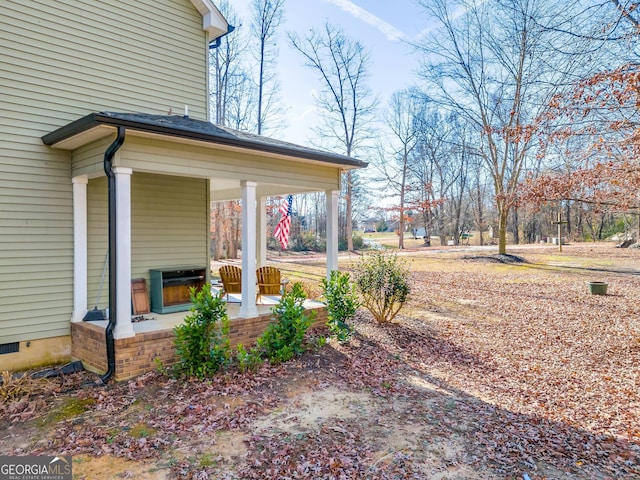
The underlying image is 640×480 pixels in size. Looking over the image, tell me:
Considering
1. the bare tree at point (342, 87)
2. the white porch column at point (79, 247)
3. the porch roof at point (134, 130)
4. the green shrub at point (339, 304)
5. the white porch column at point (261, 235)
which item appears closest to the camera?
the porch roof at point (134, 130)

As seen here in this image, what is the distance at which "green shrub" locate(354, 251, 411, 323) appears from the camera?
7.77 m

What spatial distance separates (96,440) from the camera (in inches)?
148

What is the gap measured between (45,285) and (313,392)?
4.21m

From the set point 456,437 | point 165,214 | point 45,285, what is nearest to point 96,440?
point 45,285

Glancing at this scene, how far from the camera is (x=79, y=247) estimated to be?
234 inches

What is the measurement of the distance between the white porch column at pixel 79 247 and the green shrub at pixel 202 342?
6.63ft

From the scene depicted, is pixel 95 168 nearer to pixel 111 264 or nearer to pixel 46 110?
pixel 111 264

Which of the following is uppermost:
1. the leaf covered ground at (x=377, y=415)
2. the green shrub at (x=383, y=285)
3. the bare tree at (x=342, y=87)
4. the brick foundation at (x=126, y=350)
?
the bare tree at (x=342, y=87)

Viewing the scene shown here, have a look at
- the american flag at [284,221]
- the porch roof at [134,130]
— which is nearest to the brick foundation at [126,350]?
the porch roof at [134,130]

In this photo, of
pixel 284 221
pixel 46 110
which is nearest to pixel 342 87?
pixel 284 221

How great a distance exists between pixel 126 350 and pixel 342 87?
78.7 ft

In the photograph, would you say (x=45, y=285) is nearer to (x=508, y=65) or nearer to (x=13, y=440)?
(x=13, y=440)

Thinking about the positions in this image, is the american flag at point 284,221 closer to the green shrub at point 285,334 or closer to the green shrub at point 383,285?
the green shrub at point 383,285

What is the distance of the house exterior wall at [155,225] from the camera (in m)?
6.19
